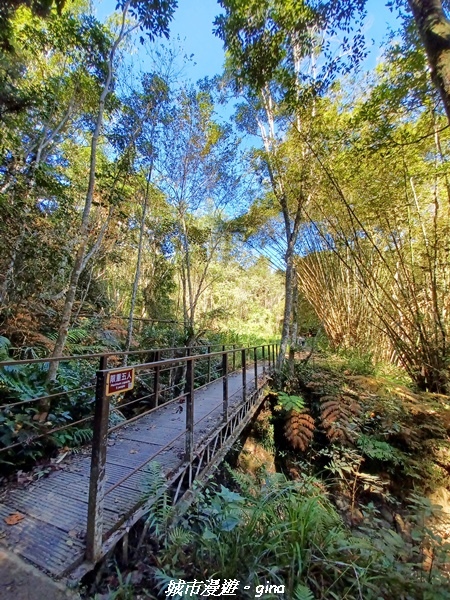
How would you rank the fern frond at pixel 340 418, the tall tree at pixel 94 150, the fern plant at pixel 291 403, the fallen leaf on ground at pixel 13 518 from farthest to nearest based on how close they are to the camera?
the fern plant at pixel 291 403, the fern frond at pixel 340 418, the tall tree at pixel 94 150, the fallen leaf on ground at pixel 13 518

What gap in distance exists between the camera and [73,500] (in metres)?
1.81

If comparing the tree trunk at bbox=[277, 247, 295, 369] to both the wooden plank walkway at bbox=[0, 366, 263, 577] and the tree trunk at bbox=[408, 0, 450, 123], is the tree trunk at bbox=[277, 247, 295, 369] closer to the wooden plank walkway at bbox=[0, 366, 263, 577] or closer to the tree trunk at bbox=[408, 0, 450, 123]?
the wooden plank walkway at bbox=[0, 366, 263, 577]

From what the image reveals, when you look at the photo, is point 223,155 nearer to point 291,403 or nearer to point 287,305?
point 287,305

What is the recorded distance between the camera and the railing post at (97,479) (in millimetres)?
1349

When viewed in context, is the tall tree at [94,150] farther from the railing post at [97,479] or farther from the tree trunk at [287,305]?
the tree trunk at [287,305]

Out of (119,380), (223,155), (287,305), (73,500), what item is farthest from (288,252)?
(73,500)

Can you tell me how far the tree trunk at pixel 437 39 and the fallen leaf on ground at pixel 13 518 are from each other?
3574mm

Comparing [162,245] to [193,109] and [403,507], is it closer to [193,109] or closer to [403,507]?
[193,109]

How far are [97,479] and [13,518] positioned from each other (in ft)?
2.46

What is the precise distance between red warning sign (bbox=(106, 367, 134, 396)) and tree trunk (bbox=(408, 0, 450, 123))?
251 cm

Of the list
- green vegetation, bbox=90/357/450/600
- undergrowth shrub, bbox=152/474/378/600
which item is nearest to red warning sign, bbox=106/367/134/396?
green vegetation, bbox=90/357/450/600

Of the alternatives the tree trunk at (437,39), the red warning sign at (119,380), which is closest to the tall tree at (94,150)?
the red warning sign at (119,380)

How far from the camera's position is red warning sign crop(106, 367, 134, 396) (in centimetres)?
144

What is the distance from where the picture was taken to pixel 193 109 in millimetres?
5809
